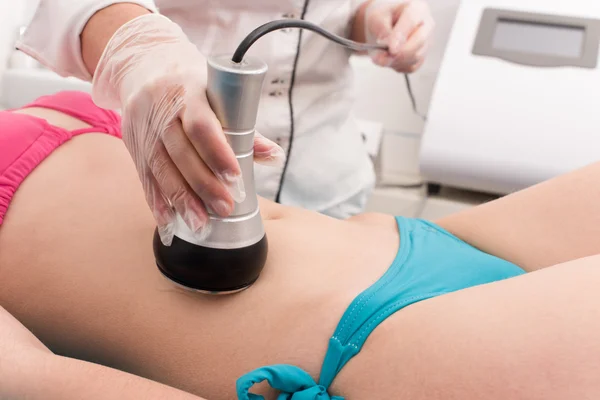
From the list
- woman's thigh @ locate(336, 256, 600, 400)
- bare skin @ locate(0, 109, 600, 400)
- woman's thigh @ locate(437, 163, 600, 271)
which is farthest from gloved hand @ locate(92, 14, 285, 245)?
woman's thigh @ locate(437, 163, 600, 271)

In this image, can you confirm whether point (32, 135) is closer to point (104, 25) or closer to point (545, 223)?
point (104, 25)

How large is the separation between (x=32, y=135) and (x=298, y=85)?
0.48 m

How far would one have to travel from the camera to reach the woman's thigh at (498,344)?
0.47 meters

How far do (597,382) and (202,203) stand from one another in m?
0.40

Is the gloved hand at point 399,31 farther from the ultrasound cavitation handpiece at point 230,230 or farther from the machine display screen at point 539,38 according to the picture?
the ultrasound cavitation handpiece at point 230,230

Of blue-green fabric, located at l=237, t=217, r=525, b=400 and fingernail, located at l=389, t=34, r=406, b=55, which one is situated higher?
fingernail, located at l=389, t=34, r=406, b=55

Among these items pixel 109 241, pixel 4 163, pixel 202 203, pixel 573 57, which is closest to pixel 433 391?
pixel 202 203

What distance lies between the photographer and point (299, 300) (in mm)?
646

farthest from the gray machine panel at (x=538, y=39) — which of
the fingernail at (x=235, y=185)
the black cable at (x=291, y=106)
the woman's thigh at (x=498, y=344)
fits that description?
the fingernail at (x=235, y=185)

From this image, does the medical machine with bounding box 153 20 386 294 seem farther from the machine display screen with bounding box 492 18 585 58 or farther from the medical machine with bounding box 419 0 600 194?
the machine display screen with bounding box 492 18 585 58

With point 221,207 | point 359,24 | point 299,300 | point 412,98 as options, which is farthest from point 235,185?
point 412,98

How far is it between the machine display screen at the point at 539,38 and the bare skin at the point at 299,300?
68 centimetres

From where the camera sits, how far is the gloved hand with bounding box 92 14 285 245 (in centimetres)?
53

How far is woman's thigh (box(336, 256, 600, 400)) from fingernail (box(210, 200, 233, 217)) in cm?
21
